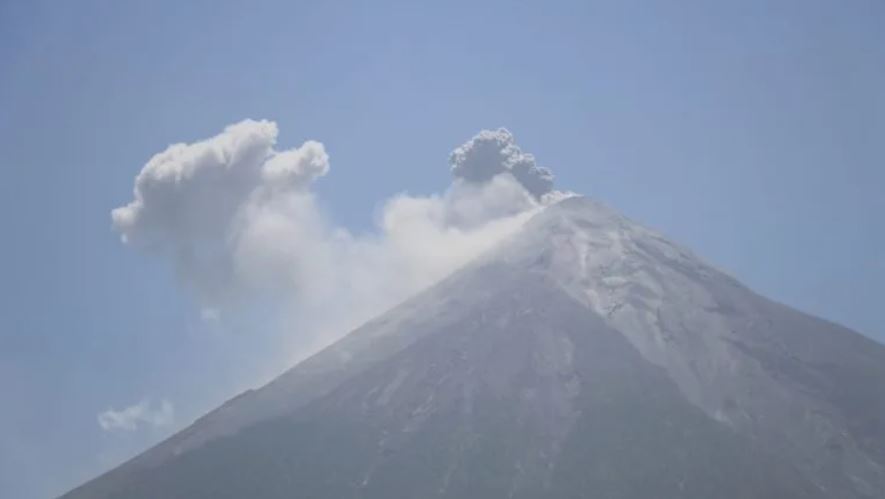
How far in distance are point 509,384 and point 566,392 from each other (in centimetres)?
826

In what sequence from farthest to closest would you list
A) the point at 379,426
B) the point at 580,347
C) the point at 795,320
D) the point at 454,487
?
the point at 795,320
the point at 580,347
the point at 379,426
the point at 454,487

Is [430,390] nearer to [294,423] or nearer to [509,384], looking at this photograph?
[509,384]

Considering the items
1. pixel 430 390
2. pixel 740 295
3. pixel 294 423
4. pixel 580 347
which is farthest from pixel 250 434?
pixel 740 295

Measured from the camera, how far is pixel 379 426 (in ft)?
420

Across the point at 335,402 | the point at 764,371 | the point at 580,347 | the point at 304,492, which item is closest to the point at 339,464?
the point at 304,492

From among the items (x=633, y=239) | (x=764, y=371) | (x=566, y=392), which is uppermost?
(x=633, y=239)

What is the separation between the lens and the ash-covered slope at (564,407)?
11369 centimetres

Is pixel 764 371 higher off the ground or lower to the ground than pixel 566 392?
lower

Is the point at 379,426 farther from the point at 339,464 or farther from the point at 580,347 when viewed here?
the point at 580,347

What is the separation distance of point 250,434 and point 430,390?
2544 centimetres

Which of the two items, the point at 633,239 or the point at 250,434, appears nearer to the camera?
the point at 250,434

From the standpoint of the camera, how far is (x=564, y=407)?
127938mm

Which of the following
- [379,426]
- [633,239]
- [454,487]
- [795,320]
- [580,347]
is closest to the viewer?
[454,487]

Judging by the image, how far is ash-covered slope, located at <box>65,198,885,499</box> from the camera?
373ft
